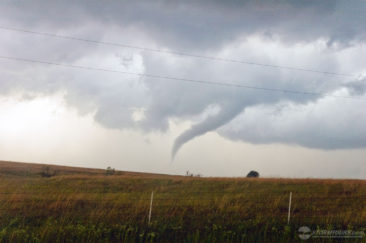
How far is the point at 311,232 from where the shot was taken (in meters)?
13.4

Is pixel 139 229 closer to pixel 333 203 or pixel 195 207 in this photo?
pixel 195 207

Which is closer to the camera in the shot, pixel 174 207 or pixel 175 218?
pixel 175 218

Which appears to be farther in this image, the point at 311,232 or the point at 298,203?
the point at 298,203

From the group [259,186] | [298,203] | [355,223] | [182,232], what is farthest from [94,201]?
[259,186]

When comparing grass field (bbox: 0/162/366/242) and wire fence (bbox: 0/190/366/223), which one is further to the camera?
wire fence (bbox: 0/190/366/223)

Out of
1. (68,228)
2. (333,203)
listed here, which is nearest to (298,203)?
(333,203)

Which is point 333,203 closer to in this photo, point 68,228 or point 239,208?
point 239,208

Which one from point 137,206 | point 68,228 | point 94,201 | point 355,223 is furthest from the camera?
point 94,201

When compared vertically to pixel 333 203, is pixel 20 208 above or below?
below

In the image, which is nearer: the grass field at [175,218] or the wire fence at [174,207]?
the grass field at [175,218]

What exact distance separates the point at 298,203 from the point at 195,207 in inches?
265

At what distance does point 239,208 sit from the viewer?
63.0 feet

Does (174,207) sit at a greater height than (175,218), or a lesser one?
greater

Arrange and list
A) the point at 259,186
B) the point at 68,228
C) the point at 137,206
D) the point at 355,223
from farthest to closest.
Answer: the point at 259,186
the point at 137,206
the point at 355,223
the point at 68,228
